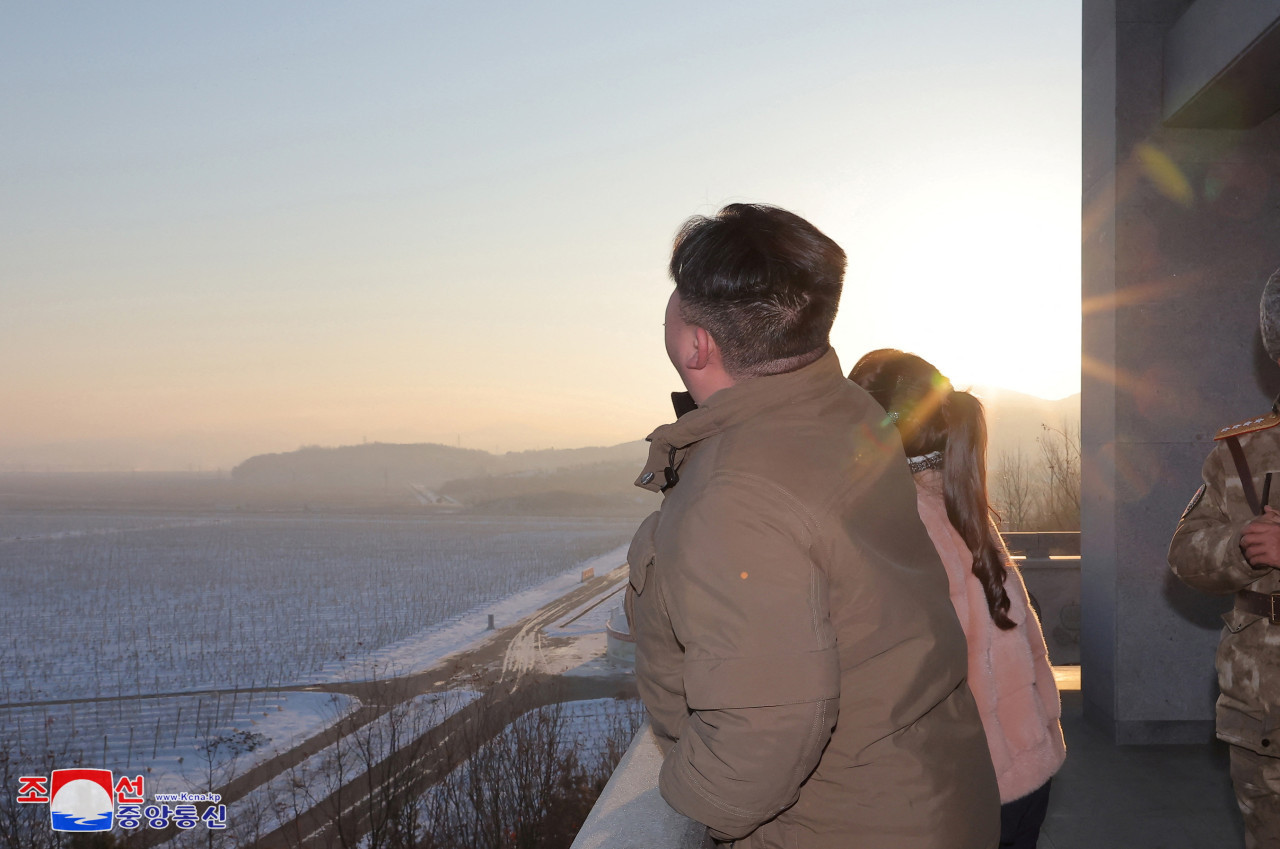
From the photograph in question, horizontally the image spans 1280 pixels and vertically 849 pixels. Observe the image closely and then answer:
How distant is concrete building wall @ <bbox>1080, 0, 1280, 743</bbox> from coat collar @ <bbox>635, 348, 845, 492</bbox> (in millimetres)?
3867

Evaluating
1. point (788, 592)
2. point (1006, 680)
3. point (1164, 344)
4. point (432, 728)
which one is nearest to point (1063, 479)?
point (1164, 344)

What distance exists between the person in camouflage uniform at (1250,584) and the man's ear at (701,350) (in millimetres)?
1486

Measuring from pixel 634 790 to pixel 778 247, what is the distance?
3.42ft

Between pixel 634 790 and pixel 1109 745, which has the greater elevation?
pixel 634 790

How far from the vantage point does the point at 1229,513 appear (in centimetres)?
219

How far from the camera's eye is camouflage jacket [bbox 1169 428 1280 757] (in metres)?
1.99

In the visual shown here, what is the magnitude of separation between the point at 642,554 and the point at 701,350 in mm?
292

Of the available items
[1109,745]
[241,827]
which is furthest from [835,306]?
[241,827]

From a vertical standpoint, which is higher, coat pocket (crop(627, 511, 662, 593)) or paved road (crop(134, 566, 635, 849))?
coat pocket (crop(627, 511, 662, 593))

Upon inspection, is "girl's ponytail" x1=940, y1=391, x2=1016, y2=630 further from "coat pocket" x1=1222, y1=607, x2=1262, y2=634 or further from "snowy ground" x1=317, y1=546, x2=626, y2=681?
"snowy ground" x1=317, y1=546, x2=626, y2=681

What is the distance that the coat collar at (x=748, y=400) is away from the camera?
1.15 meters

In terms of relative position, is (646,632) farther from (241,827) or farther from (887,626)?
(241,827)

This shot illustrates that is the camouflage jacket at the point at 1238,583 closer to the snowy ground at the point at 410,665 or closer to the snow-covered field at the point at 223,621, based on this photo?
the snowy ground at the point at 410,665

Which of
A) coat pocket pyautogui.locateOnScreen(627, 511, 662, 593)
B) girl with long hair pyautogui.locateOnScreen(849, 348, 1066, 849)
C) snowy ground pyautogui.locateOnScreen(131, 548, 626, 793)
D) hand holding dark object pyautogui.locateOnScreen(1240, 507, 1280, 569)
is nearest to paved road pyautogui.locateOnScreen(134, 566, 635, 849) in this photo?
snowy ground pyautogui.locateOnScreen(131, 548, 626, 793)
